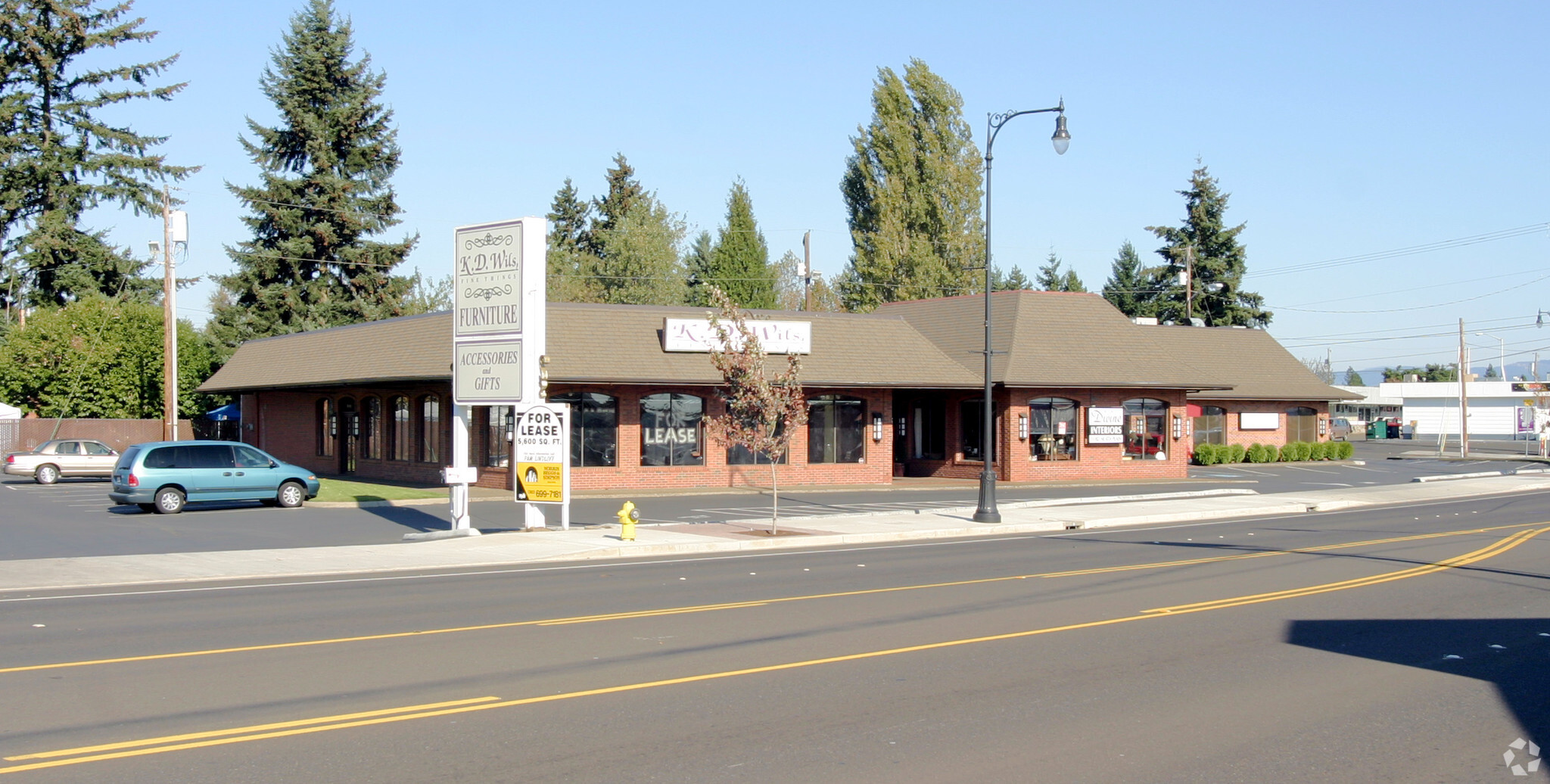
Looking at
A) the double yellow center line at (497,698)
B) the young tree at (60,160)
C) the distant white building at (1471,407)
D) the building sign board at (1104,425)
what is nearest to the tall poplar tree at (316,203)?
the young tree at (60,160)

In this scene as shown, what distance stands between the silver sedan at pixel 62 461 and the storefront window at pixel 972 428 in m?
27.1

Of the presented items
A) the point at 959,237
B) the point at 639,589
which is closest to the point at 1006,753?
the point at 639,589

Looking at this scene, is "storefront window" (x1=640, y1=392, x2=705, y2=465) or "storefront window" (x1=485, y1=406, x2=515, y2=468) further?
"storefront window" (x1=640, y1=392, x2=705, y2=465)

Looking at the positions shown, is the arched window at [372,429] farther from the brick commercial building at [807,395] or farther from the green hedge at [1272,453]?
the green hedge at [1272,453]

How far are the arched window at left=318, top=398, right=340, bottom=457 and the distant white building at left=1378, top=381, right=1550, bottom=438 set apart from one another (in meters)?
79.2

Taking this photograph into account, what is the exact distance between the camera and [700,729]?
8.07 meters

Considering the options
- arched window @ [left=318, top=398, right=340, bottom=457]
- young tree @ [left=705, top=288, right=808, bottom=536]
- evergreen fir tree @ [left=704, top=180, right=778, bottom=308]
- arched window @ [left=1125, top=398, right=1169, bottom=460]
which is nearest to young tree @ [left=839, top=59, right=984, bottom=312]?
evergreen fir tree @ [left=704, top=180, right=778, bottom=308]

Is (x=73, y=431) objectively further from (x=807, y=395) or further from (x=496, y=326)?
(x=496, y=326)

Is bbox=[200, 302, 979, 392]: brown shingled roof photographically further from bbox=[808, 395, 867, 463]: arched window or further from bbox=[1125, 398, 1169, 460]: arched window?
bbox=[1125, 398, 1169, 460]: arched window

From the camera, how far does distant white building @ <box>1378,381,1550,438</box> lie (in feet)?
300

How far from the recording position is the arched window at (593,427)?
109 ft

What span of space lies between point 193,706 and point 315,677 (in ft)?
3.77

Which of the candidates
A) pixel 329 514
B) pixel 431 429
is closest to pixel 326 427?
pixel 431 429

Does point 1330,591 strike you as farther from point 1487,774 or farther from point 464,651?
point 464,651
